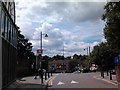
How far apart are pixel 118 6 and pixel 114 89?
6.52 metres

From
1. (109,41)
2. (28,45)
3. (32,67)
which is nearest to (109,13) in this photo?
(109,41)

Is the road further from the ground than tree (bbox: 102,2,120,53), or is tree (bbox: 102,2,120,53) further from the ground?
tree (bbox: 102,2,120,53)

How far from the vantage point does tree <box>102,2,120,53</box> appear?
85.1 ft

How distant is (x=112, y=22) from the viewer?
86.8ft

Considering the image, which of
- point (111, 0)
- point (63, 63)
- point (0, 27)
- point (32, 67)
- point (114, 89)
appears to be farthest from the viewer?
point (63, 63)

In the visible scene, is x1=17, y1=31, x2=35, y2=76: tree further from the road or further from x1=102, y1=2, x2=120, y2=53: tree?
x1=102, y1=2, x2=120, y2=53: tree

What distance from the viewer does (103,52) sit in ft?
185

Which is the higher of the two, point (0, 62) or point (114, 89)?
point (0, 62)

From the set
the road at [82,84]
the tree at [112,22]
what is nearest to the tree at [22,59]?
the road at [82,84]

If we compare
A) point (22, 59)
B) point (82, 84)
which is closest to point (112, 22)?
point (82, 84)

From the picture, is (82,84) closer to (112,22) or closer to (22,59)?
(112,22)

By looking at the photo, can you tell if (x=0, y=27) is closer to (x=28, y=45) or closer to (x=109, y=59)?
(x=109, y=59)

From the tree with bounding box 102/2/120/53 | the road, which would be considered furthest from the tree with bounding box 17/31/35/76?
the tree with bounding box 102/2/120/53

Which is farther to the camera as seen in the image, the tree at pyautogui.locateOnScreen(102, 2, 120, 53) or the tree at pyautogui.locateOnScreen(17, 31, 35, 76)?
the tree at pyautogui.locateOnScreen(17, 31, 35, 76)
